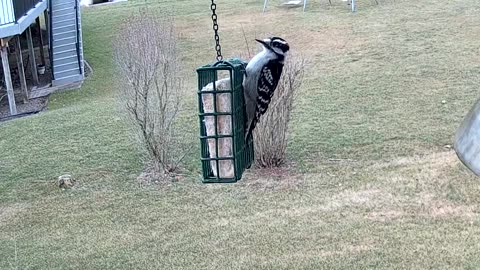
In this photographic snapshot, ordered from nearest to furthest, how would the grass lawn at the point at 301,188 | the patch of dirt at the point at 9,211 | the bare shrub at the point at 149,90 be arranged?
the grass lawn at the point at 301,188, the patch of dirt at the point at 9,211, the bare shrub at the point at 149,90

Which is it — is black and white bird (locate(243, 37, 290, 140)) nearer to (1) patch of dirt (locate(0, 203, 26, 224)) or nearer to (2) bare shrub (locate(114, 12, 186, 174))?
(1) patch of dirt (locate(0, 203, 26, 224))

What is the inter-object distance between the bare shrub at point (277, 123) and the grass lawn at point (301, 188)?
21 cm

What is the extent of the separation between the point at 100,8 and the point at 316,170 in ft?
49.3

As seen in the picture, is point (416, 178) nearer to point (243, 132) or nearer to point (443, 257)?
point (443, 257)

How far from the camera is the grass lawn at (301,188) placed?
4.93 m

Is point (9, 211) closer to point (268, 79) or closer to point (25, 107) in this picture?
point (268, 79)

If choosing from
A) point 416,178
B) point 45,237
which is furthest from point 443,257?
point 45,237

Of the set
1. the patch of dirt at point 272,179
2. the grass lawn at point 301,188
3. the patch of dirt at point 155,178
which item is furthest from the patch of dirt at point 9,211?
the patch of dirt at point 272,179

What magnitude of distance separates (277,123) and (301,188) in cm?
85

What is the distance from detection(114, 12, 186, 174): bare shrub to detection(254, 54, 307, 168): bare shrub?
101cm

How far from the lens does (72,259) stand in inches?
202

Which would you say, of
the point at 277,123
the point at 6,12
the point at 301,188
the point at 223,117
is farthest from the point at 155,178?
the point at 6,12

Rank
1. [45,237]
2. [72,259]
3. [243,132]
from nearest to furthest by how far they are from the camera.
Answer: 1. [243,132]
2. [72,259]
3. [45,237]

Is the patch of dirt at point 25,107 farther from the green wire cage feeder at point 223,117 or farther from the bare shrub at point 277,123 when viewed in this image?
the green wire cage feeder at point 223,117
